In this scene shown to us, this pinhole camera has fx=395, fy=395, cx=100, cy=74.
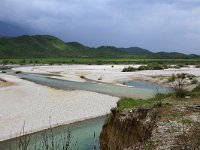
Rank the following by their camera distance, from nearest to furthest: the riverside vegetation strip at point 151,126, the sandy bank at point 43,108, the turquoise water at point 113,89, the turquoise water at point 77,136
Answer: the riverside vegetation strip at point 151,126 < the turquoise water at point 77,136 < the sandy bank at point 43,108 < the turquoise water at point 113,89

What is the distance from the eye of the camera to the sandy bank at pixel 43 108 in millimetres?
29589

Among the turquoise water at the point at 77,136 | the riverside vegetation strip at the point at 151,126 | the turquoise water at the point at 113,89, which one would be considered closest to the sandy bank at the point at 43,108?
the turquoise water at the point at 77,136

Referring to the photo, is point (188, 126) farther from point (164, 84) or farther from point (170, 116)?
point (164, 84)

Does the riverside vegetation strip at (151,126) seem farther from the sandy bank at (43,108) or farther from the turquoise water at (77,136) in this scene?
the sandy bank at (43,108)

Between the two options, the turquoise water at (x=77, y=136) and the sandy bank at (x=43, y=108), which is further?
the sandy bank at (x=43, y=108)

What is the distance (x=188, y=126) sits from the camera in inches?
571

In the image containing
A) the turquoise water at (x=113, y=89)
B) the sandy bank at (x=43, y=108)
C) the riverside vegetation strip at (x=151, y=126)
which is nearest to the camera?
the riverside vegetation strip at (x=151, y=126)

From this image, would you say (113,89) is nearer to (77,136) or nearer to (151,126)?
(77,136)

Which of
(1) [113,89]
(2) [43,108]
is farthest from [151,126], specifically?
(1) [113,89]

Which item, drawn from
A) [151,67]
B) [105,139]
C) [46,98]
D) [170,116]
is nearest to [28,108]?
[46,98]

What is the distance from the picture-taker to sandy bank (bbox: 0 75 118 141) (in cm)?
2959

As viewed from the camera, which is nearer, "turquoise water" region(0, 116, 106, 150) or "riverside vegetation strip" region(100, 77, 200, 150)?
"riverside vegetation strip" region(100, 77, 200, 150)

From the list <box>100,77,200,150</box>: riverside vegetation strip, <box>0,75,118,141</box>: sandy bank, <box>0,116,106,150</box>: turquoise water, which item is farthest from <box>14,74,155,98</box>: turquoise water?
<box>100,77,200,150</box>: riverside vegetation strip

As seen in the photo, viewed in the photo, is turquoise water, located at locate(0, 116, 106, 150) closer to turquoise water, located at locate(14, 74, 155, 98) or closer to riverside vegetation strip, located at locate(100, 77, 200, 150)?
riverside vegetation strip, located at locate(100, 77, 200, 150)
